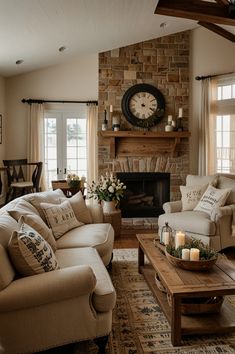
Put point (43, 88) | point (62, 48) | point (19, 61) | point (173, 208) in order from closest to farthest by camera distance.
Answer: point (173, 208)
point (62, 48)
point (19, 61)
point (43, 88)

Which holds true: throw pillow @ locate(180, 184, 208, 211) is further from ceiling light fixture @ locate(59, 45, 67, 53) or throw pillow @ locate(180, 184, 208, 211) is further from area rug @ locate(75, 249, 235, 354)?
ceiling light fixture @ locate(59, 45, 67, 53)

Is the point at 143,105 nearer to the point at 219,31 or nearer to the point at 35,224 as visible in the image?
the point at 219,31

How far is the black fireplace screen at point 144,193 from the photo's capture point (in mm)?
6168

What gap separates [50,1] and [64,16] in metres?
0.54

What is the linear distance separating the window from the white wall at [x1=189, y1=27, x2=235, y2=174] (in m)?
0.30

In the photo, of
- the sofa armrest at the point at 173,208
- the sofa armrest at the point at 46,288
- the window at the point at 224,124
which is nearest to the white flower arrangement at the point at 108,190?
the sofa armrest at the point at 173,208

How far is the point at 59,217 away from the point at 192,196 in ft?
6.72

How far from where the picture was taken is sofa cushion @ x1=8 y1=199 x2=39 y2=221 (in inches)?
100

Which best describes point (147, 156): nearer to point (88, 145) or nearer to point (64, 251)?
point (88, 145)

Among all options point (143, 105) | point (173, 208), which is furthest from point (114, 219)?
point (143, 105)

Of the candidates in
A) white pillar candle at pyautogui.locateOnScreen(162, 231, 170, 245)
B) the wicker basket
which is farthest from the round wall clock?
the wicker basket

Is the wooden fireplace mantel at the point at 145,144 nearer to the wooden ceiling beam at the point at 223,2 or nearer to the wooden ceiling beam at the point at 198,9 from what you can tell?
the wooden ceiling beam at the point at 198,9

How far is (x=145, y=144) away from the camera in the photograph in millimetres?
6078

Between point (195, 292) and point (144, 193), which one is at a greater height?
point (144, 193)
